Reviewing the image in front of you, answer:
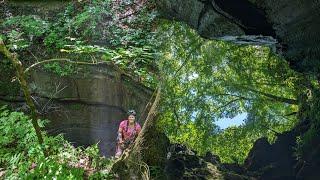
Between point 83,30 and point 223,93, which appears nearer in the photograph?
point 223,93

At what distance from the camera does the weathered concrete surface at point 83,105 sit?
11.2 meters

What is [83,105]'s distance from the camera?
11.6 m

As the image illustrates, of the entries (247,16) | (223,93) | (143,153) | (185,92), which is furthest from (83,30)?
(247,16)

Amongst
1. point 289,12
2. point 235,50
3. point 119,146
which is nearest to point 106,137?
point 119,146

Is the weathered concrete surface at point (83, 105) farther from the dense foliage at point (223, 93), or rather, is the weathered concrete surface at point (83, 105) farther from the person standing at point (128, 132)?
the person standing at point (128, 132)

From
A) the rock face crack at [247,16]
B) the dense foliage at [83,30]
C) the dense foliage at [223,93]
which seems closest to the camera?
the rock face crack at [247,16]

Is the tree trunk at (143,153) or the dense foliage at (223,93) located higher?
the dense foliage at (223,93)

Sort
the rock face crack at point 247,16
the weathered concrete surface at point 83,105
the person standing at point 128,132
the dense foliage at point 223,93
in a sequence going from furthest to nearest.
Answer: the weathered concrete surface at point 83,105 < the person standing at point 128,132 < the dense foliage at point 223,93 < the rock face crack at point 247,16

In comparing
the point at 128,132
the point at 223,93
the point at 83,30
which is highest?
the point at 83,30

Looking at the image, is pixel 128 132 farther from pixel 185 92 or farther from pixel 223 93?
pixel 223 93

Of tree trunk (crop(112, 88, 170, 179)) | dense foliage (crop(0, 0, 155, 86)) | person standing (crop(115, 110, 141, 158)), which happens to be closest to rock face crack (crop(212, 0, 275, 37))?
tree trunk (crop(112, 88, 170, 179))

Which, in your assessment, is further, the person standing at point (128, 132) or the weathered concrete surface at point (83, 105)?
the weathered concrete surface at point (83, 105)

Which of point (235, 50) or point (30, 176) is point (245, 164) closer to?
point (235, 50)

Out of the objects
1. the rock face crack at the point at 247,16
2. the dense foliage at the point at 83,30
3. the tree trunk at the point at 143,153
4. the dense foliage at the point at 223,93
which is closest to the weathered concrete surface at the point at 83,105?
the dense foliage at the point at 83,30
